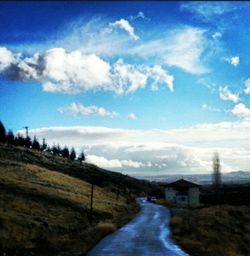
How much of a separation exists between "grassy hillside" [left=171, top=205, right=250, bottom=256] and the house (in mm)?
58797

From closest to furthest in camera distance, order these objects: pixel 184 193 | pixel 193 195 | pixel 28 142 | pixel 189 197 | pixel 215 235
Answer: pixel 215 235 < pixel 189 197 < pixel 193 195 < pixel 184 193 < pixel 28 142

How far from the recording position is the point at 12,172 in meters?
76.2

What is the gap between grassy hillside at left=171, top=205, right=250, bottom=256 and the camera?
1268 inches

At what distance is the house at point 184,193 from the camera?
409ft

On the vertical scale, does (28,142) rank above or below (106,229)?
above

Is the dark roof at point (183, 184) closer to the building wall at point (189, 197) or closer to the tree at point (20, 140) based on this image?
the building wall at point (189, 197)

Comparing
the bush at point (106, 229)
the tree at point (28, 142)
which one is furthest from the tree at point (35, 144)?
the bush at point (106, 229)

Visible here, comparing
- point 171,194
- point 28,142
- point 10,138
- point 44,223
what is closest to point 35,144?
point 28,142

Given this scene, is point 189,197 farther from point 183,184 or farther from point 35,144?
point 35,144

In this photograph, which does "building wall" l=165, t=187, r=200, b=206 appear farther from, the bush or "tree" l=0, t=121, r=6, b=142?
the bush

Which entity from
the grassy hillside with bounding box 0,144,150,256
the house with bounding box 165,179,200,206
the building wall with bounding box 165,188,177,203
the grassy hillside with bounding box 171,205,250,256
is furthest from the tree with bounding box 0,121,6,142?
the grassy hillside with bounding box 171,205,250,256

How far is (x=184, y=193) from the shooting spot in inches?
4975

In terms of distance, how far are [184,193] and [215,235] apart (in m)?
84.0

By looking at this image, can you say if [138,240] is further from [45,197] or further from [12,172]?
[12,172]
